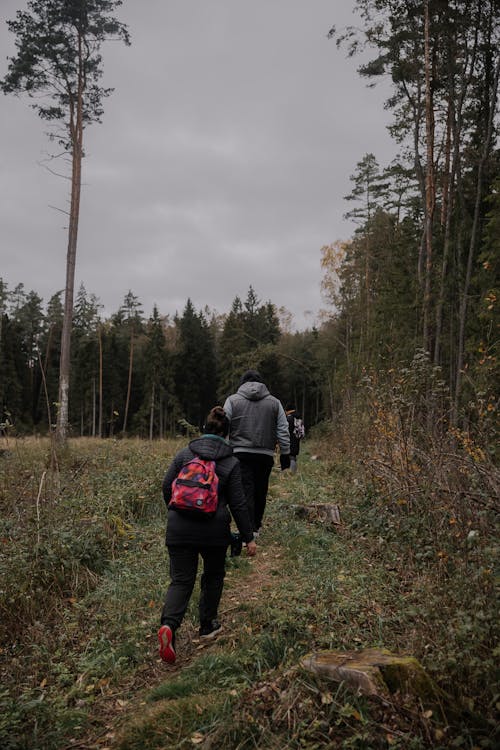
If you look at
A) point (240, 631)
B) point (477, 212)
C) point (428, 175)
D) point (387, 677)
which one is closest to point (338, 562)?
point (240, 631)

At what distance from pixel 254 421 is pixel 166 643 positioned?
277 cm

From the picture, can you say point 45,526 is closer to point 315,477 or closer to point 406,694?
point 406,694

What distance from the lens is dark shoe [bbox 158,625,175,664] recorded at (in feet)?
12.5

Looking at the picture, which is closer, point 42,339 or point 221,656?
point 221,656

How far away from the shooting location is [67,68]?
1527 centimetres

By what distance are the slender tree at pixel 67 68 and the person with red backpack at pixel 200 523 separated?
1056 cm

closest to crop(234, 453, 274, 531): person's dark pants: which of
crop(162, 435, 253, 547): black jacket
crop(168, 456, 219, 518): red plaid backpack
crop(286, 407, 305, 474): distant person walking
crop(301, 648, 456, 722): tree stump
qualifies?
crop(162, 435, 253, 547): black jacket

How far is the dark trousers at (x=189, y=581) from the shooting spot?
390 cm

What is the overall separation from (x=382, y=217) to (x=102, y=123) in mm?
15129

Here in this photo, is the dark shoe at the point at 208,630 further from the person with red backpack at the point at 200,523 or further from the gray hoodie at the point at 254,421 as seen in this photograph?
the gray hoodie at the point at 254,421

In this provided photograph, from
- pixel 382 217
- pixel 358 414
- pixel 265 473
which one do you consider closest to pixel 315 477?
pixel 358 414

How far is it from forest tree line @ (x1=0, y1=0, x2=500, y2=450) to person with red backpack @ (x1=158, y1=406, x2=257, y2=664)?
2.21 m

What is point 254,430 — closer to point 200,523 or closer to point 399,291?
point 200,523

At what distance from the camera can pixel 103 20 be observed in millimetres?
14969
